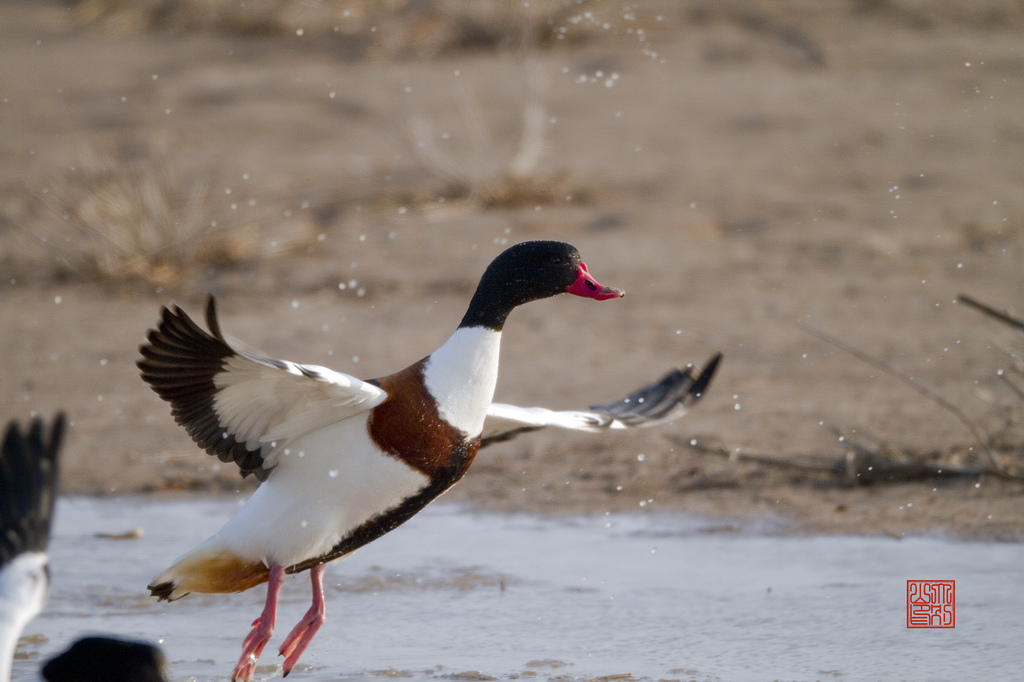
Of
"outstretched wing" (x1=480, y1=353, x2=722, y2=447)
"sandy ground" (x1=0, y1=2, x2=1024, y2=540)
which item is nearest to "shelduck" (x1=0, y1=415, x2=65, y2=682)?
"outstretched wing" (x1=480, y1=353, x2=722, y2=447)

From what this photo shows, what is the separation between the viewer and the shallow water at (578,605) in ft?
14.5

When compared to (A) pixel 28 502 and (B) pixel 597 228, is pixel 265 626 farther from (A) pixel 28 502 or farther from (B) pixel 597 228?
(B) pixel 597 228

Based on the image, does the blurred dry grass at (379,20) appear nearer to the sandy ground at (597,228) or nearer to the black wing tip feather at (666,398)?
the sandy ground at (597,228)

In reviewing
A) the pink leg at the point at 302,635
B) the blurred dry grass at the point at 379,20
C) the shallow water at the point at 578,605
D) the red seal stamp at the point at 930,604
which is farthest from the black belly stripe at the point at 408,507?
the blurred dry grass at the point at 379,20

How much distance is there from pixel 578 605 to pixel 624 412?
0.80 meters

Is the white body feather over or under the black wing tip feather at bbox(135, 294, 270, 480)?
under

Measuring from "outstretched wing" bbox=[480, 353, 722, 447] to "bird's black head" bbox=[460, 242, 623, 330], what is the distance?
1.73ft

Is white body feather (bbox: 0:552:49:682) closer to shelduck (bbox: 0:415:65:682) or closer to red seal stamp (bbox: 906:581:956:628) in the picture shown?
shelduck (bbox: 0:415:65:682)

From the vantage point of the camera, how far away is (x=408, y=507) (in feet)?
13.6

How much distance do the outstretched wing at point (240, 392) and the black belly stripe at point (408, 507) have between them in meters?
0.30

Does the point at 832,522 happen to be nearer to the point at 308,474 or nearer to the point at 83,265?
the point at 308,474

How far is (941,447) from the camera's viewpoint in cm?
634

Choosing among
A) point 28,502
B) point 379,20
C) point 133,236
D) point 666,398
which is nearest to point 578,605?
point 666,398

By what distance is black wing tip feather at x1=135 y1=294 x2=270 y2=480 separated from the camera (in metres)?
3.70
